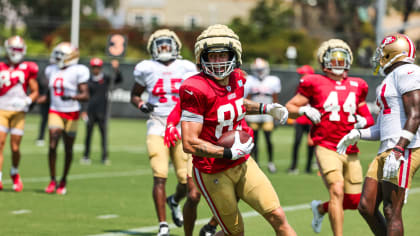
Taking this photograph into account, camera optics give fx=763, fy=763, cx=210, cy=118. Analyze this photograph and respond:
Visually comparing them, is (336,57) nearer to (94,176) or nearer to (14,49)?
(14,49)

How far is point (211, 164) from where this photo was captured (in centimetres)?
612

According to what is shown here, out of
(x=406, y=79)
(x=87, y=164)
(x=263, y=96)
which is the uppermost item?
(x=406, y=79)

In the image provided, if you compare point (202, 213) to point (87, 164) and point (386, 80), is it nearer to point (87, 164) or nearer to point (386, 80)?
point (386, 80)

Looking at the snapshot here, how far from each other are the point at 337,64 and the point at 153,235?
2739mm

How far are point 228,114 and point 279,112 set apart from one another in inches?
18.0

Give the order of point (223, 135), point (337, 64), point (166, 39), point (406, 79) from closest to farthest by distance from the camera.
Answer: point (223, 135) → point (406, 79) → point (337, 64) → point (166, 39)

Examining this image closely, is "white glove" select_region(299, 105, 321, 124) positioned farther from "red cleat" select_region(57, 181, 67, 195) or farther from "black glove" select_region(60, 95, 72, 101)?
"red cleat" select_region(57, 181, 67, 195)

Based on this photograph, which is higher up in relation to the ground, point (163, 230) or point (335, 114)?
point (335, 114)

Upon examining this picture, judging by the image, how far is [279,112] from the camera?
6262mm

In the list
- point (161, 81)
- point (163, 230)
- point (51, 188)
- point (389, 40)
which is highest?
point (389, 40)

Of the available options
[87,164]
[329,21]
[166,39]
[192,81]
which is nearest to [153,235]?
[166,39]

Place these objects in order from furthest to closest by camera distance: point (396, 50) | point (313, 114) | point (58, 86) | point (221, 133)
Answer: point (58, 86)
point (313, 114)
point (396, 50)
point (221, 133)

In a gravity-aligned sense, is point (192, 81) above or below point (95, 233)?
above

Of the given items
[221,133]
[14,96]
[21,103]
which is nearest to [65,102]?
[21,103]
